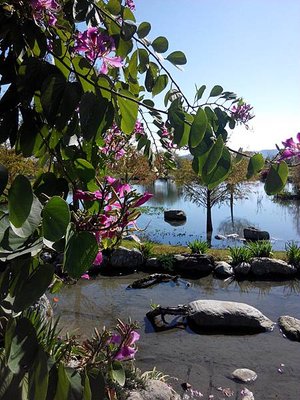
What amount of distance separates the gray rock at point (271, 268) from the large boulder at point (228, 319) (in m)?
2.54

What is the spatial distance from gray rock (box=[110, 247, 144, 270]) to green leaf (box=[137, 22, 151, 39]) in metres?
8.10

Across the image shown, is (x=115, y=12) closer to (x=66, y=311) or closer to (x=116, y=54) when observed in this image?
(x=116, y=54)

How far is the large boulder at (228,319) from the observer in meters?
5.73

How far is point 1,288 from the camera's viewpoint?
0.47 metres

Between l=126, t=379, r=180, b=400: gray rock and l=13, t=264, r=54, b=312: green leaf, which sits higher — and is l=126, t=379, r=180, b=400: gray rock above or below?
below

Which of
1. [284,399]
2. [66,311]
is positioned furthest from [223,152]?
[66,311]

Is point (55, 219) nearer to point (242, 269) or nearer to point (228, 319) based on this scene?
point (228, 319)

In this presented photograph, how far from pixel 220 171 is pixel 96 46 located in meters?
0.38

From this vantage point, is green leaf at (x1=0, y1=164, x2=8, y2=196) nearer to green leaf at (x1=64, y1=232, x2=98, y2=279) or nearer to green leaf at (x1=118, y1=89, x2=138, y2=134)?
green leaf at (x1=64, y1=232, x2=98, y2=279)

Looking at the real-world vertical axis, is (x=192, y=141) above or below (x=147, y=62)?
below

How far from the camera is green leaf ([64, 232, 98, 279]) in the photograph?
46 centimetres

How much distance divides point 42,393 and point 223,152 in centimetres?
44

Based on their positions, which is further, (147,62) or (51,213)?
(147,62)

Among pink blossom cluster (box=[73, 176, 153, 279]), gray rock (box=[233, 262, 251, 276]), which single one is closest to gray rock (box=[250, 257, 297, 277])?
gray rock (box=[233, 262, 251, 276])
